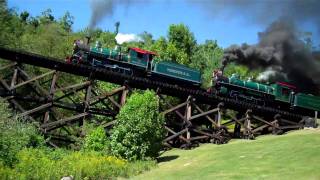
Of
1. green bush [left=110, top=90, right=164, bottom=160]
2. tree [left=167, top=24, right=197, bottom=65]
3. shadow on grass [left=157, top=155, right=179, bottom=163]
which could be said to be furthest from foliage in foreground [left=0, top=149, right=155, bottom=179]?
tree [left=167, top=24, right=197, bottom=65]

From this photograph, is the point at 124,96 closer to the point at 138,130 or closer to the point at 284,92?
the point at 138,130

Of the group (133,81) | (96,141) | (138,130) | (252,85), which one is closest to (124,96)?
(133,81)

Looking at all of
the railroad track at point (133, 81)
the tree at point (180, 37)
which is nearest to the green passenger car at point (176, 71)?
the railroad track at point (133, 81)

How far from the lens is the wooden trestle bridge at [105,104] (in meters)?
33.5

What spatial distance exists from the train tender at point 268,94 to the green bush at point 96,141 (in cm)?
1342

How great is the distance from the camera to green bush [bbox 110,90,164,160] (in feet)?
100

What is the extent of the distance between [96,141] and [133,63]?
8717mm

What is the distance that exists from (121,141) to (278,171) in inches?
484

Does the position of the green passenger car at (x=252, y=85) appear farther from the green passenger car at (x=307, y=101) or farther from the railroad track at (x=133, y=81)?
the green passenger car at (x=307, y=101)

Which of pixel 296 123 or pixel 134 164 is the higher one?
pixel 296 123

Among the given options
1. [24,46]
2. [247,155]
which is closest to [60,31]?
[24,46]

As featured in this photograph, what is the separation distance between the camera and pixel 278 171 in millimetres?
22328

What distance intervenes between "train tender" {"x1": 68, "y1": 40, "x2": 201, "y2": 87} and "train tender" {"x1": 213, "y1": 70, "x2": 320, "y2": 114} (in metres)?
2.92

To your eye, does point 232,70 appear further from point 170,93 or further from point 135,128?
point 135,128
